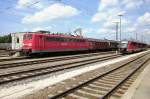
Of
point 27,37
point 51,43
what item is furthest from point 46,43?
point 27,37

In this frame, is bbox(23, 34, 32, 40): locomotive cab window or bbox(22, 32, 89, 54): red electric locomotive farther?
bbox(23, 34, 32, 40): locomotive cab window

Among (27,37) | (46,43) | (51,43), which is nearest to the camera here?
(27,37)

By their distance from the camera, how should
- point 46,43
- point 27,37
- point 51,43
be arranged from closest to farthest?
point 27,37
point 46,43
point 51,43

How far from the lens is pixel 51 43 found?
31.7m

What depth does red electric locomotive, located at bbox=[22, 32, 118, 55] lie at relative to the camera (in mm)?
28484

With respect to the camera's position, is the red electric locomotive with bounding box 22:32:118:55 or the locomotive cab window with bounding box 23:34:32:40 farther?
the locomotive cab window with bounding box 23:34:32:40

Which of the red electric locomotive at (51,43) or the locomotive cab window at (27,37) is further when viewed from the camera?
the locomotive cab window at (27,37)

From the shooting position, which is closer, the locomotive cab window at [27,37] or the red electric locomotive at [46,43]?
the red electric locomotive at [46,43]

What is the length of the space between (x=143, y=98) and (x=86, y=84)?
11.5 ft

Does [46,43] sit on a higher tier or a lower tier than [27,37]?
lower

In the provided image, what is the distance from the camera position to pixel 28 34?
29.1 metres

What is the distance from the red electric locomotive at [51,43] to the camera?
28484 mm

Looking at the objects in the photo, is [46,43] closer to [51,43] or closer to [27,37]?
[51,43]

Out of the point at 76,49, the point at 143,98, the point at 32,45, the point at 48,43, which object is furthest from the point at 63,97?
the point at 76,49
